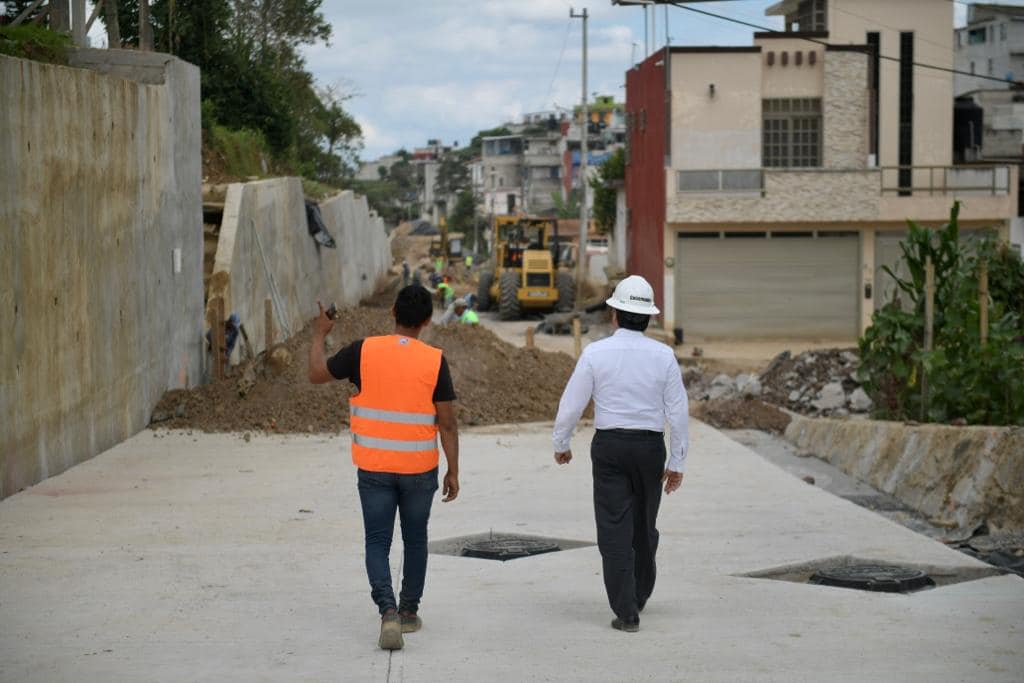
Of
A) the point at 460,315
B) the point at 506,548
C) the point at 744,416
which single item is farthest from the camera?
the point at 460,315

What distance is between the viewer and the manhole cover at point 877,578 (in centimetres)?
863

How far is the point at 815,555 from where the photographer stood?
9.73 meters

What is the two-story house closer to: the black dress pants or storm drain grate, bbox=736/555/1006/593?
storm drain grate, bbox=736/555/1006/593

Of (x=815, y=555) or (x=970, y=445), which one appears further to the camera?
(x=970, y=445)

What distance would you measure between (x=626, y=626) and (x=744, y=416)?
1311cm

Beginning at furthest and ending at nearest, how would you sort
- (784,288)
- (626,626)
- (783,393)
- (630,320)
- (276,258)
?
1. (784,288)
2. (276,258)
3. (783,393)
4. (630,320)
5. (626,626)

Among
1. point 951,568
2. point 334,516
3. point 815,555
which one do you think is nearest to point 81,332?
point 334,516

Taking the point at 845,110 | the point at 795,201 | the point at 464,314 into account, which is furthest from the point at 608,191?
the point at 464,314

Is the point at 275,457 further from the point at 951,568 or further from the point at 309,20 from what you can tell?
the point at 309,20

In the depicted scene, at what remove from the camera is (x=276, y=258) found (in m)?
25.0

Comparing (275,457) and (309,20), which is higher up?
(309,20)

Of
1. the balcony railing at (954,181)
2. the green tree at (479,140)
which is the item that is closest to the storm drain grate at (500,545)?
the balcony railing at (954,181)

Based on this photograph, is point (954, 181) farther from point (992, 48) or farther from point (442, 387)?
point (992, 48)

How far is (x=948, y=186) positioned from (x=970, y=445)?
29144 mm
